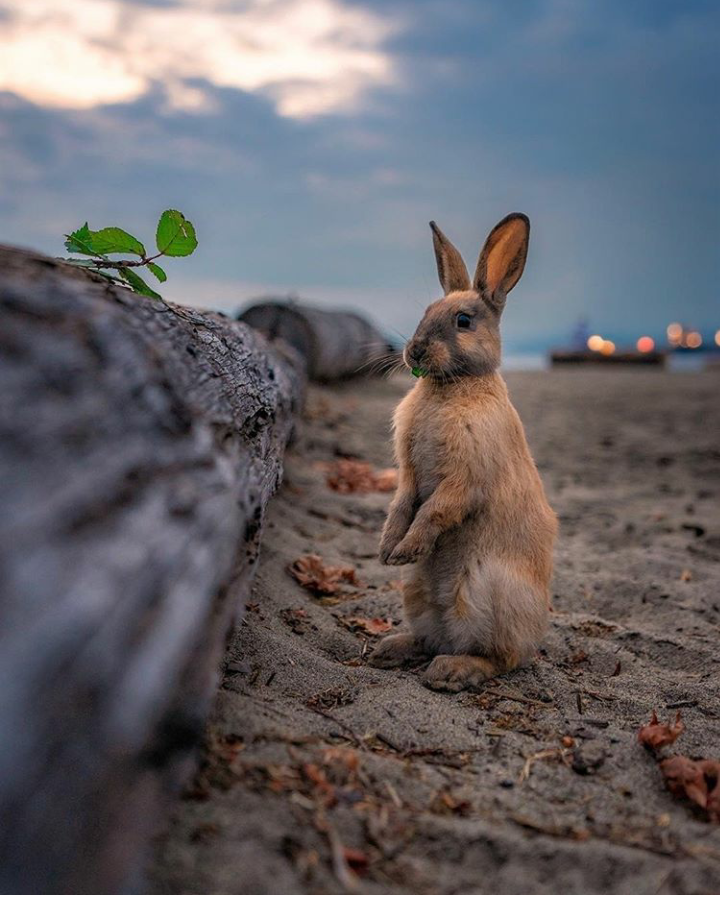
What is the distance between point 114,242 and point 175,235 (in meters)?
0.22

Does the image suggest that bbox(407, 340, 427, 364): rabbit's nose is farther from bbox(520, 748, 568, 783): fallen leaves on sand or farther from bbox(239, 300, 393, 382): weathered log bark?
bbox(239, 300, 393, 382): weathered log bark

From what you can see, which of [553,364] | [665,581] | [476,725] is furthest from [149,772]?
[553,364]

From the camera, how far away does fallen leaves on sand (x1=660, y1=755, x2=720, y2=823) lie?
8.28 feet

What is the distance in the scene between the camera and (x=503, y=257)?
12.1 feet

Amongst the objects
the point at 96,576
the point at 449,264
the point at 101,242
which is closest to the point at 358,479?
the point at 449,264

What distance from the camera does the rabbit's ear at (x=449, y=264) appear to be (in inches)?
150

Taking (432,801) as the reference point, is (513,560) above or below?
above

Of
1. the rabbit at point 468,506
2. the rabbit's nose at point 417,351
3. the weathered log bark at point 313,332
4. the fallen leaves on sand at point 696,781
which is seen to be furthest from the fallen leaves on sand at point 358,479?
the fallen leaves on sand at point 696,781

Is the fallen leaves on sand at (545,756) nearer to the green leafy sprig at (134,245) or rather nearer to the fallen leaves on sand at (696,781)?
the fallen leaves on sand at (696,781)

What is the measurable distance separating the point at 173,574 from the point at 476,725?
1623 mm

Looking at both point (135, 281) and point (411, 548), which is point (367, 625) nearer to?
point (411, 548)

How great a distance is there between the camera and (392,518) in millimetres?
3613

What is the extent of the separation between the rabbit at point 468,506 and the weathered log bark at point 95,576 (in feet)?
4.43

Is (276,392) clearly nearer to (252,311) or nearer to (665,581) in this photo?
(665,581)
